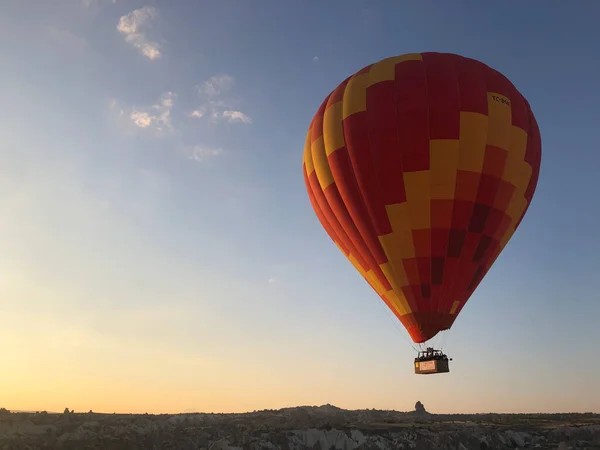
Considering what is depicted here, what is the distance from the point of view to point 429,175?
25.8 m

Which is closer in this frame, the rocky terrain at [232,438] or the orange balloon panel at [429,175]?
the orange balloon panel at [429,175]

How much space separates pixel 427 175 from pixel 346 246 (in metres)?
6.95

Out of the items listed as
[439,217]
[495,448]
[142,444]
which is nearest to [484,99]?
[439,217]

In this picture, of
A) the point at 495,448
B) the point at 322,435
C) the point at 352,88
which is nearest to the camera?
the point at 352,88

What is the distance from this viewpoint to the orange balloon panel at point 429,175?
25781mm

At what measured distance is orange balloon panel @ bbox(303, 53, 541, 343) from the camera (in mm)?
25781

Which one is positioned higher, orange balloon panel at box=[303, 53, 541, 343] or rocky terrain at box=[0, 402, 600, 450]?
orange balloon panel at box=[303, 53, 541, 343]

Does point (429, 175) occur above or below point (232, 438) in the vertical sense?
above

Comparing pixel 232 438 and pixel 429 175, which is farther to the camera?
pixel 232 438

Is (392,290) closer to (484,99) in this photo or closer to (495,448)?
(484,99)

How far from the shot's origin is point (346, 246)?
1168 inches

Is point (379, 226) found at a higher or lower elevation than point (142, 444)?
higher

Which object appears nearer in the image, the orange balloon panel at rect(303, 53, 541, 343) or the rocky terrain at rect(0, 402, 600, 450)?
the orange balloon panel at rect(303, 53, 541, 343)

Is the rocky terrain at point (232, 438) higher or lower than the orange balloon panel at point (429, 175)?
lower
